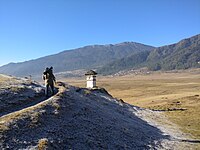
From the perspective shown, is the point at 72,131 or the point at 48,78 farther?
the point at 48,78

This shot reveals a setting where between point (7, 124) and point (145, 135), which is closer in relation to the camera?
point (7, 124)

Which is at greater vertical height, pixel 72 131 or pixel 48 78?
pixel 48 78

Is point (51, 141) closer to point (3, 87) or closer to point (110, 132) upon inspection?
point (110, 132)

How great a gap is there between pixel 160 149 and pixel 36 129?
29.5ft

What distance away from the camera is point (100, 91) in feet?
147

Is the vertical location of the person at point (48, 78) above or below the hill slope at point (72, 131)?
above

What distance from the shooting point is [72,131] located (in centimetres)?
2095

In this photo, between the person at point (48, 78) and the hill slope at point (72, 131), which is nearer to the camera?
the hill slope at point (72, 131)

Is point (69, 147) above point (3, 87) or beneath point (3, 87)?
beneath

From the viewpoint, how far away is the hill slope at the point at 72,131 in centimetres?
1809

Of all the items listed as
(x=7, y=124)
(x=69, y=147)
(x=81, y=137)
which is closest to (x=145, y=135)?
(x=81, y=137)

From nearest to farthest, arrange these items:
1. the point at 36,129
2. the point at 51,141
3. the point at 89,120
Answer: the point at 51,141 < the point at 36,129 < the point at 89,120

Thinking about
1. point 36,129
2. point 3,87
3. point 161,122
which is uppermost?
point 3,87

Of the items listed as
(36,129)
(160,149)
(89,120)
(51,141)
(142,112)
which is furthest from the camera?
(142,112)
